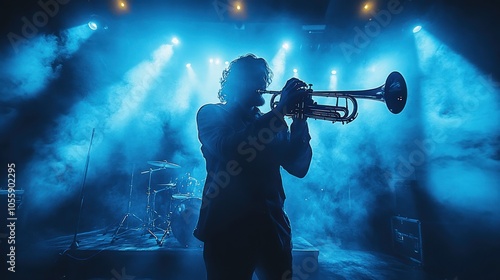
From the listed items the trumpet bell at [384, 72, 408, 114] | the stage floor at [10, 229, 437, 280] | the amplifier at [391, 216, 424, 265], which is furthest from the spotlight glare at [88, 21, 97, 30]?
the amplifier at [391, 216, 424, 265]

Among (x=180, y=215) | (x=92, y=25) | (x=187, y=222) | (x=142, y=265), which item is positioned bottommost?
(x=142, y=265)

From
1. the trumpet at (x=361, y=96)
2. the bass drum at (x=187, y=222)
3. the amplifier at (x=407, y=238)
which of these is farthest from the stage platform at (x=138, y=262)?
the trumpet at (x=361, y=96)

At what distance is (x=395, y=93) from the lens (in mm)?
2512

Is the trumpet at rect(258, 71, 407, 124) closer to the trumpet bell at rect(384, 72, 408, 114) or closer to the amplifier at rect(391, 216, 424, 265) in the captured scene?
the trumpet bell at rect(384, 72, 408, 114)

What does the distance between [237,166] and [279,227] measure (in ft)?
1.64

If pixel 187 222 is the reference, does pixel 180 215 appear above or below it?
above

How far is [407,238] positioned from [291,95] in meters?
6.39

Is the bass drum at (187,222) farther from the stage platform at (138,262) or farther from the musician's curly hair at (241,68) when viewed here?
the musician's curly hair at (241,68)

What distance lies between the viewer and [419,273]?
500 cm

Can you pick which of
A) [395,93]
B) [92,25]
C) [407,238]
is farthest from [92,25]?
[407,238]

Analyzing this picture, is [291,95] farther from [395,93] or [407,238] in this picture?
[407,238]

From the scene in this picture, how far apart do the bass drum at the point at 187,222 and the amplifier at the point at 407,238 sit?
5222mm

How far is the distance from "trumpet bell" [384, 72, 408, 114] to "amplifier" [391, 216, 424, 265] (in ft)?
14.7

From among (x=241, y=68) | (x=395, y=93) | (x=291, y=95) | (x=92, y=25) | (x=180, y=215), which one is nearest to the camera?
(x=291, y=95)
